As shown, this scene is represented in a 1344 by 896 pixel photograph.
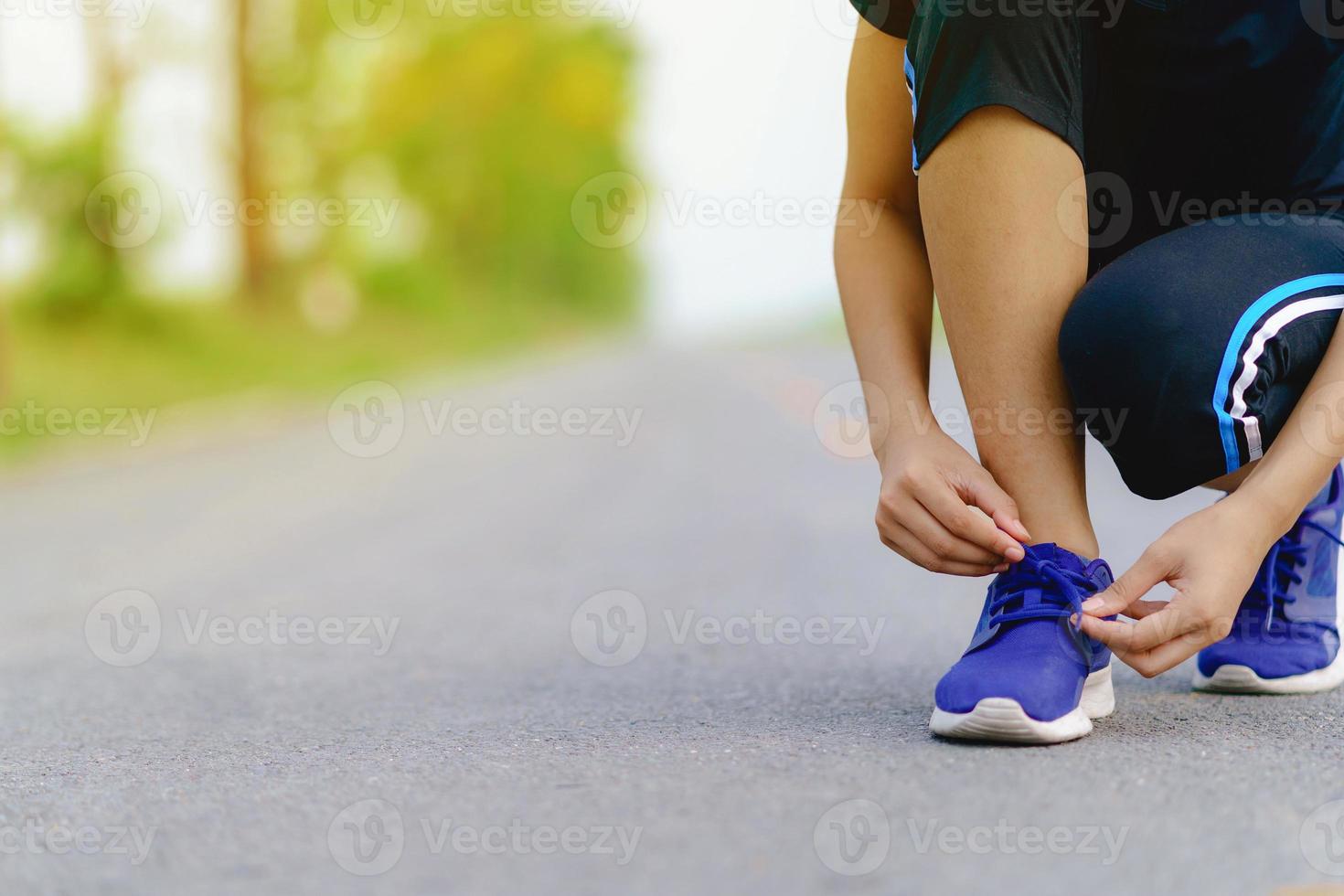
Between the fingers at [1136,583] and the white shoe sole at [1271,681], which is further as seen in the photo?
the white shoe sole at [1271,681]

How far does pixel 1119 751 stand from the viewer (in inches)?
55.5

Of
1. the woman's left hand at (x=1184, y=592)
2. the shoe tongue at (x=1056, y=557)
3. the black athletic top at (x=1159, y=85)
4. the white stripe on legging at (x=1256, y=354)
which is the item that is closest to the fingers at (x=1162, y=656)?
the woman's left hand at (x=1184, y=592)

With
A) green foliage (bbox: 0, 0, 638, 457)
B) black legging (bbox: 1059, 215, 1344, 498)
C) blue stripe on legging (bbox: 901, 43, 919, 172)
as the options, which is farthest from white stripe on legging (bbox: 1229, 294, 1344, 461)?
green foliage (bbox: 0, 0, 638, 457)

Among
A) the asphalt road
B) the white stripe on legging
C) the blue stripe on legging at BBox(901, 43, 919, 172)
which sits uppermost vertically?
the blue stripe on legging at BBox(901, 43, 919, 172)

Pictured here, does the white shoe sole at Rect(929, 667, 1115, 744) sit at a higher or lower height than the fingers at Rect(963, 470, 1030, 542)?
lower

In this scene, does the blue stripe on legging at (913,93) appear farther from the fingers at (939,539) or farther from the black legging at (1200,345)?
the fingers at (939,539)

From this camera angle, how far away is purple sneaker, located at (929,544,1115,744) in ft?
4.65

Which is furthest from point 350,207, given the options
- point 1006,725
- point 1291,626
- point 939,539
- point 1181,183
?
point 1006,725

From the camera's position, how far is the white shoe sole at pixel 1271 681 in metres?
1.77

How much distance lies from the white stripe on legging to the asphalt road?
33 cm

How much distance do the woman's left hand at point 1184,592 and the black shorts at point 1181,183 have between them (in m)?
0.11

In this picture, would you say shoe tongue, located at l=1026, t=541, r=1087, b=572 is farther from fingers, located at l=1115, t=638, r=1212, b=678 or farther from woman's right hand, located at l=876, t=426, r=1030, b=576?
fingers, located at l=1115, t=638, r=1212, b=678

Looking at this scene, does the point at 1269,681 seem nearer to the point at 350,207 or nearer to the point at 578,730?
the point at 578,730

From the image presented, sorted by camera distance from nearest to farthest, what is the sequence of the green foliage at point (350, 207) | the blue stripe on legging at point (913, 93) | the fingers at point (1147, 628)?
the fingers at point (1147, 628), the blue stripe on legging at point (913, 93), the green foliage at point (350, 207)
